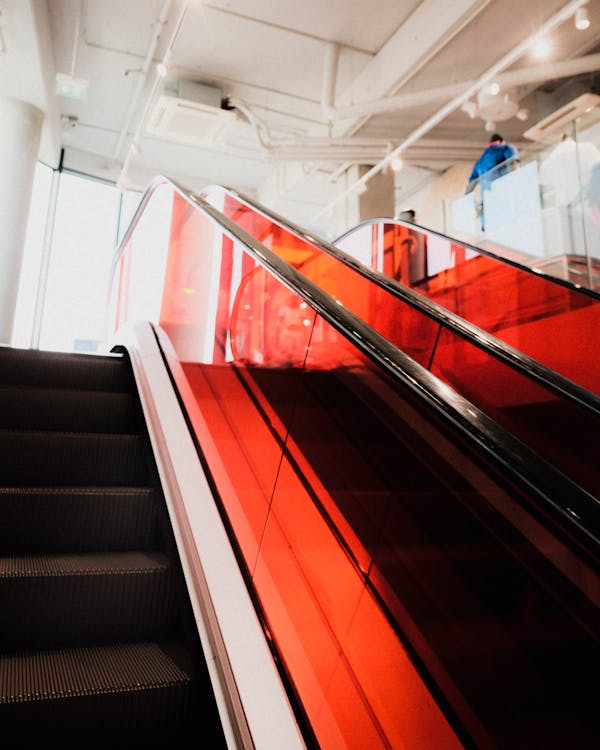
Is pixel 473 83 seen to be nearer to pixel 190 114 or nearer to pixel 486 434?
pixel 190 114

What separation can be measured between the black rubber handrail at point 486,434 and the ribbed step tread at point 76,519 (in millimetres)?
1046

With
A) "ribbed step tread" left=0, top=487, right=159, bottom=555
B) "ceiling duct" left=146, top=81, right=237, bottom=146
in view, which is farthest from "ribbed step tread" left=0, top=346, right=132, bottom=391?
"ceiling duct" left=146, top=81, right=237, bottom=146

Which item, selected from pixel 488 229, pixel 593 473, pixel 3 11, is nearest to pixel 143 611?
pixel 593 473

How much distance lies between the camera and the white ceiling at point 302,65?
6531 mm

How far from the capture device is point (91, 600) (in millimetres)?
1889

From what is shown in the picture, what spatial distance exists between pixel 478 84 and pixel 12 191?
569 centimetres

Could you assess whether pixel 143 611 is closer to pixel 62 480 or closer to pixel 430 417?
pixel 62 480

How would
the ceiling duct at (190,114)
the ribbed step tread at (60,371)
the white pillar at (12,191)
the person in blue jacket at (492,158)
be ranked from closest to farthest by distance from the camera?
1. the ribbed step tread at (60,371)
2. the person in blue jacket at (492,158)
3. the white pillar at (12,191)
4. the ceiling duct at (190,114)

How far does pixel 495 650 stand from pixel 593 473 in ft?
5.32

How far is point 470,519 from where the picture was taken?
55.9 inches

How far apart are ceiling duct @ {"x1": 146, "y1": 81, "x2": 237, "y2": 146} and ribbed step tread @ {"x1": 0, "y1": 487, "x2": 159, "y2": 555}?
261 inches

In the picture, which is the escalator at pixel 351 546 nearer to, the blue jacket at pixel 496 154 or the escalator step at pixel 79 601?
the escalator step at pixel 79 601

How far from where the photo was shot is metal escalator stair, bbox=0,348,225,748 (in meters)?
1.57

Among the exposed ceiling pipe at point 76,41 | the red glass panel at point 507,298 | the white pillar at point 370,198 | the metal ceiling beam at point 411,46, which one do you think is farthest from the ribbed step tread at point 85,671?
the white pillar at point 370,198
